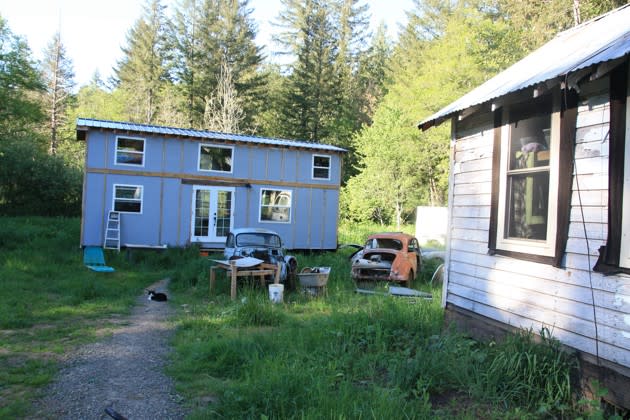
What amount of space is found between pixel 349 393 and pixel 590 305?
7.50 feet

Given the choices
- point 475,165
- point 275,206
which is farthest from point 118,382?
point 275,206

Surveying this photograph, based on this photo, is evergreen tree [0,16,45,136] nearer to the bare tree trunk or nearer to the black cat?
the bare tree trunk

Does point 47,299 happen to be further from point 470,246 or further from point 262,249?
point 470,246

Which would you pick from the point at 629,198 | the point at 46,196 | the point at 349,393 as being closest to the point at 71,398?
the point at 349,393

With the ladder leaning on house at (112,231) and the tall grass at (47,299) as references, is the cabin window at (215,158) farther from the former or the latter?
the tall grass at (47,299)

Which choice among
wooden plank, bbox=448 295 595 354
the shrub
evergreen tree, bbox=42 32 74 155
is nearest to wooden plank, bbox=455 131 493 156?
wooden plank, bbox=448 295 595 354

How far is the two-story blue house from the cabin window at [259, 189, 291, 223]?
0.04 meters

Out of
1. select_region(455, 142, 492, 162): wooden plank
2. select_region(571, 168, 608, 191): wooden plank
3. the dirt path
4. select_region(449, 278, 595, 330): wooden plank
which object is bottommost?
the dirt path

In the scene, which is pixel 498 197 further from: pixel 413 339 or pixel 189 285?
pixel 189 285

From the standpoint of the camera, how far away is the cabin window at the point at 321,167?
18.3 metres

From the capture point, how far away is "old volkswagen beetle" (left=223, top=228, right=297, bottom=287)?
10742 millimetres

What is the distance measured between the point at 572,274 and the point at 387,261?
23.6ft

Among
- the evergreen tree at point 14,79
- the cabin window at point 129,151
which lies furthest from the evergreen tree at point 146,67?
the cabin window at point 129,151

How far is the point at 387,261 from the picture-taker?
11.4 meters
